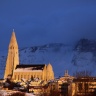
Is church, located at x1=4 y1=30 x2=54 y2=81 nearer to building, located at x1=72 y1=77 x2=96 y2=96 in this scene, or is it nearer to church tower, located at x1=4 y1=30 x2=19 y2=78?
church tower, located at x1=4 y1=30 x2=19 y2=78

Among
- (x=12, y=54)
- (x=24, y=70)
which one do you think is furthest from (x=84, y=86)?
(x=12, y=54)

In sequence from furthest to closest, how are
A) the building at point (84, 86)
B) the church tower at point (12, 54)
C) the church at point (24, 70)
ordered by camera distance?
the church tower at point (12, 54)
the church at point (24, 70)
the building at point (84, 86)

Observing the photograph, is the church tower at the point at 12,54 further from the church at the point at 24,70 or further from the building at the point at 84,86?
the building at the point at 84,86

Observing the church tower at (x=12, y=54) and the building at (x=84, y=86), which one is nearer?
the building at (x=84, y=86)

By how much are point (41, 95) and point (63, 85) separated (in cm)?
1539

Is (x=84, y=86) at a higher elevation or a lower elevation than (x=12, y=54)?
lower

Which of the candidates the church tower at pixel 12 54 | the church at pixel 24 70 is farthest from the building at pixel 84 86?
the church tower at pixel 12 54

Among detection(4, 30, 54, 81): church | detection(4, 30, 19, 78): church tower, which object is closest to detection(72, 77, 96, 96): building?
detection(4, 30, 54, 81): church

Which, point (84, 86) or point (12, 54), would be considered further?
point (12, 54)

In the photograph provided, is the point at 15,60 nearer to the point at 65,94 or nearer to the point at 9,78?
the point at 9,78

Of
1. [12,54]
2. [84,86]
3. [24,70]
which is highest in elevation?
[12,54]

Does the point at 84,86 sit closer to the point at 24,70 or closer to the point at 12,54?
the point at 24,70

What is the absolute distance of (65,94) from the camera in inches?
3425

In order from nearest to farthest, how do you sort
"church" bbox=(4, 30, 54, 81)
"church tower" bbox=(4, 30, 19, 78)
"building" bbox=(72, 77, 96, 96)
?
1. "building" bbox=(72, 77, 96, 96)
2. "church" bbox=(4, 30, 54, 81)
3. "church tower" bbox=(4, 30, 19, 78)
